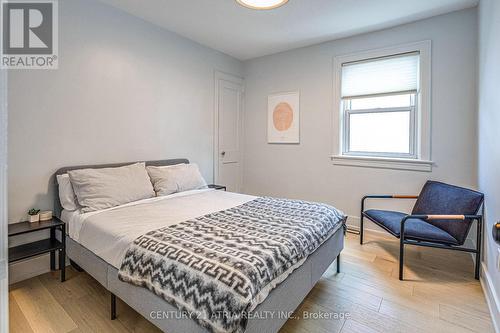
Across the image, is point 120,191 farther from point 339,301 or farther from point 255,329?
point 339,301

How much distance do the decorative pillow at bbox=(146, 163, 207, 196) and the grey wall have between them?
1.11 ft

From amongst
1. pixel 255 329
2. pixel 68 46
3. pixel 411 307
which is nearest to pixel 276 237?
pixel 255 329

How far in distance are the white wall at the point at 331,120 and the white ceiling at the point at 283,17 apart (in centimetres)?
19

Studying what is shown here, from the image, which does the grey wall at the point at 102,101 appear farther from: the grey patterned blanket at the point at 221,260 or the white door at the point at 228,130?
the grey patterned blanket at the point at 221,260

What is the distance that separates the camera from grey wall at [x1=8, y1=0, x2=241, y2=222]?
2238mm

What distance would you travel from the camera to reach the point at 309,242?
175cm

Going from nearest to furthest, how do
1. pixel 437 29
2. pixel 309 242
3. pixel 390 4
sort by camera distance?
pixel 309 242 → pixel 390 4 → pixel 437 29

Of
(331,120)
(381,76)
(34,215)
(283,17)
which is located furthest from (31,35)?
(381,76)

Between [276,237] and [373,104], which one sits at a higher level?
[373,104]

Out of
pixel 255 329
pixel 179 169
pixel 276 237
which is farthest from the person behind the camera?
pixel 179 169

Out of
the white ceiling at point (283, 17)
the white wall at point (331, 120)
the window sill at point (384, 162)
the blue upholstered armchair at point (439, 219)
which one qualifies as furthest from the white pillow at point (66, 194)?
the window sill at point (384, 162)

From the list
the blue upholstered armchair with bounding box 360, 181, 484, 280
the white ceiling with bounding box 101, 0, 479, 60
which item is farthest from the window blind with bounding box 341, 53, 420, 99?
the blue upholstered armchair with bounding box 360, 181, 484, 280

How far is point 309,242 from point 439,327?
101cm

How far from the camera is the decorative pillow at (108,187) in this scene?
226 cm
